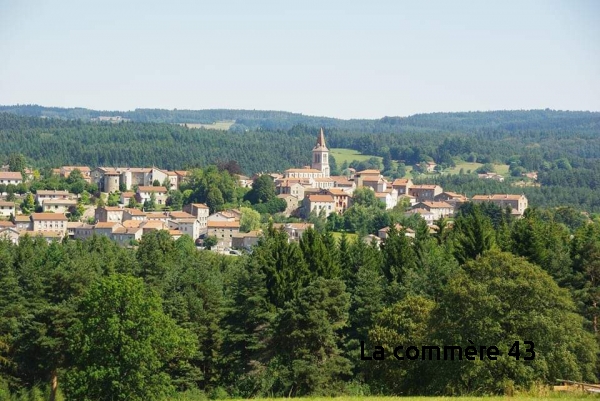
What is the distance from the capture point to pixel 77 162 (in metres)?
165

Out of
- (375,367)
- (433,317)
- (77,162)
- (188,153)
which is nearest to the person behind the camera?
(433,317)

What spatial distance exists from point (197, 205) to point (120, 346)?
79.4m

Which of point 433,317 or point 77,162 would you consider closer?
point 433,317

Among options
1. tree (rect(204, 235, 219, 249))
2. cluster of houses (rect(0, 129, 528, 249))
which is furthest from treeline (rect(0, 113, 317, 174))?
tree (rect(204, 235, 219, 249))

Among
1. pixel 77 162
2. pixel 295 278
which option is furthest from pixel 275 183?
pixel 295 278

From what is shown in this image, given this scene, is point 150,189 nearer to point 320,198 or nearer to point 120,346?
point 320,198

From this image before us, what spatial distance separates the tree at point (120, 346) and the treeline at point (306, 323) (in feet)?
0.13

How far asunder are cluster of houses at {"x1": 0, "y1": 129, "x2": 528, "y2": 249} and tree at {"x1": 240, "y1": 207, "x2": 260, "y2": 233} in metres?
0.87

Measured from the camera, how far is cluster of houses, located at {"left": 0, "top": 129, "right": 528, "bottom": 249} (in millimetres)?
98500

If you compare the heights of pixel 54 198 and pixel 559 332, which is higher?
pixel 559 332

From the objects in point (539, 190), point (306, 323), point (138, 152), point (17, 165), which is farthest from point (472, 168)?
point (306, 323)

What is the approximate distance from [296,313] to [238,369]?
3.31m

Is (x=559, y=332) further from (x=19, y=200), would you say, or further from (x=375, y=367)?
(x=19, y=200)

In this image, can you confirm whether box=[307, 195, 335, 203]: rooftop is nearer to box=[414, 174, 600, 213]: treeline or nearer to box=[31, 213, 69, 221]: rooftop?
box=[31, 213, 69, 221]: rooftop
